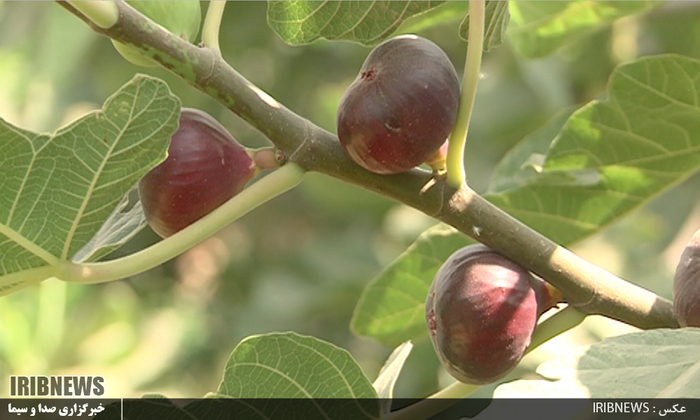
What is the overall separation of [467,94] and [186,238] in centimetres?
27

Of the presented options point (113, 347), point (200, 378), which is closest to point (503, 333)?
point (113, 347)

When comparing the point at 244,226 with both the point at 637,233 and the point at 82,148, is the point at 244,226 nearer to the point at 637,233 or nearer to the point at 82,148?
the point at 637,233

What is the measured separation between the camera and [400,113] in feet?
2.58

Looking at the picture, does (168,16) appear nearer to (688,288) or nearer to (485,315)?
(485,315)

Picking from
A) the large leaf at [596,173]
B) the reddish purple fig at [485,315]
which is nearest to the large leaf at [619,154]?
the large leaf at [596,173]

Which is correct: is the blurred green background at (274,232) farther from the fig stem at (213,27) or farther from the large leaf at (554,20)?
the fig stem at (213,27)

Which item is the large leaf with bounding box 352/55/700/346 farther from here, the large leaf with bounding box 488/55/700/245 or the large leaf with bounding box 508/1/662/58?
the large leaf with bounding box 508/1/662/58

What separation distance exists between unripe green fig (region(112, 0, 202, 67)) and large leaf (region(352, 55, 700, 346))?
470 millimetres

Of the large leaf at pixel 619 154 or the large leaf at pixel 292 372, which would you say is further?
the large leaf at pixel 619 154

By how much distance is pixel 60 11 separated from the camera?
1.88 meters

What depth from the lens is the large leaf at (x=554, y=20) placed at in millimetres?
1341

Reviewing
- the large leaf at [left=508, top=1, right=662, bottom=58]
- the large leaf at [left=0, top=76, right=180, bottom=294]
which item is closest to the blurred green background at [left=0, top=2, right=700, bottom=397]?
the large leaf at [left=508, top=1, right=662, bottom=58]

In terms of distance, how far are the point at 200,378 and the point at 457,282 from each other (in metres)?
2.17

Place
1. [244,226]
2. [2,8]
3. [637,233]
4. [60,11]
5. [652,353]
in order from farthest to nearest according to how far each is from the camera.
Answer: [244,226] → [637,233] → [2,8] → [60,11] → [652,353]
